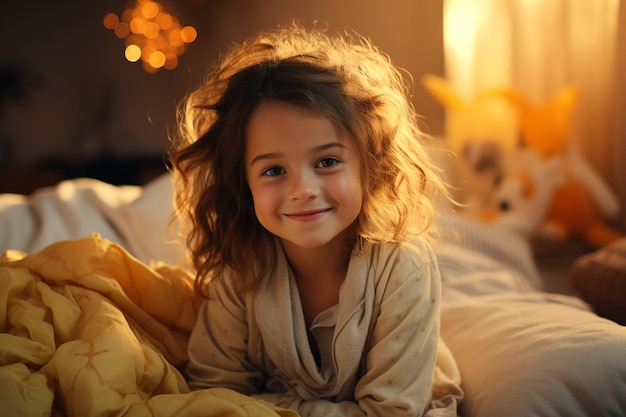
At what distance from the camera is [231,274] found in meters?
1.22

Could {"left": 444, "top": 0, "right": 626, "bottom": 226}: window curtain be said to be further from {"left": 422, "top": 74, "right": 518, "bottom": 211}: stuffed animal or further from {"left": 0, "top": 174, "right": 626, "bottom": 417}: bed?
{"left": 0, "top": 174, "right": 626, "bottom": 417}: bed

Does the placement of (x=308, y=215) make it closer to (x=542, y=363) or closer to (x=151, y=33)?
(x=542, y=363)

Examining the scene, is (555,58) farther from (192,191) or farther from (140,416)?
(140,416)

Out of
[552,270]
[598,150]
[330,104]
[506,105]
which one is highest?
[330,104]

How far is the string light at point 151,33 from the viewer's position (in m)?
4.67

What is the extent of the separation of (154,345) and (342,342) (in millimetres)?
316

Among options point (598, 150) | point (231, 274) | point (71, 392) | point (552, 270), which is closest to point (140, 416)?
point (71, 392)

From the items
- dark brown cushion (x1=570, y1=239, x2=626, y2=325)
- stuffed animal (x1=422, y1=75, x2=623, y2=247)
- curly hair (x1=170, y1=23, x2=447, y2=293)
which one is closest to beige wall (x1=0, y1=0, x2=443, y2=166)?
stuffed animal (x1=422, y1=75, x2=623, y2=247)

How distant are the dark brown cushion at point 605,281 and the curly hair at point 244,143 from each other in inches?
20.7

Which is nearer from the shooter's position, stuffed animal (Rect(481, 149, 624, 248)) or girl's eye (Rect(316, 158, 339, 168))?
girl's eye (Rect(316, 158, 339, 168))

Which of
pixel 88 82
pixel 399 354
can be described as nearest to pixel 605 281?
pixel 399 354

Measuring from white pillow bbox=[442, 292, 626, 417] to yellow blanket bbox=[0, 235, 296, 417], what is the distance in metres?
0.32

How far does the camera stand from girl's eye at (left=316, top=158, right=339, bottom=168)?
108cm

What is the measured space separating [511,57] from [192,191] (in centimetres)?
229
